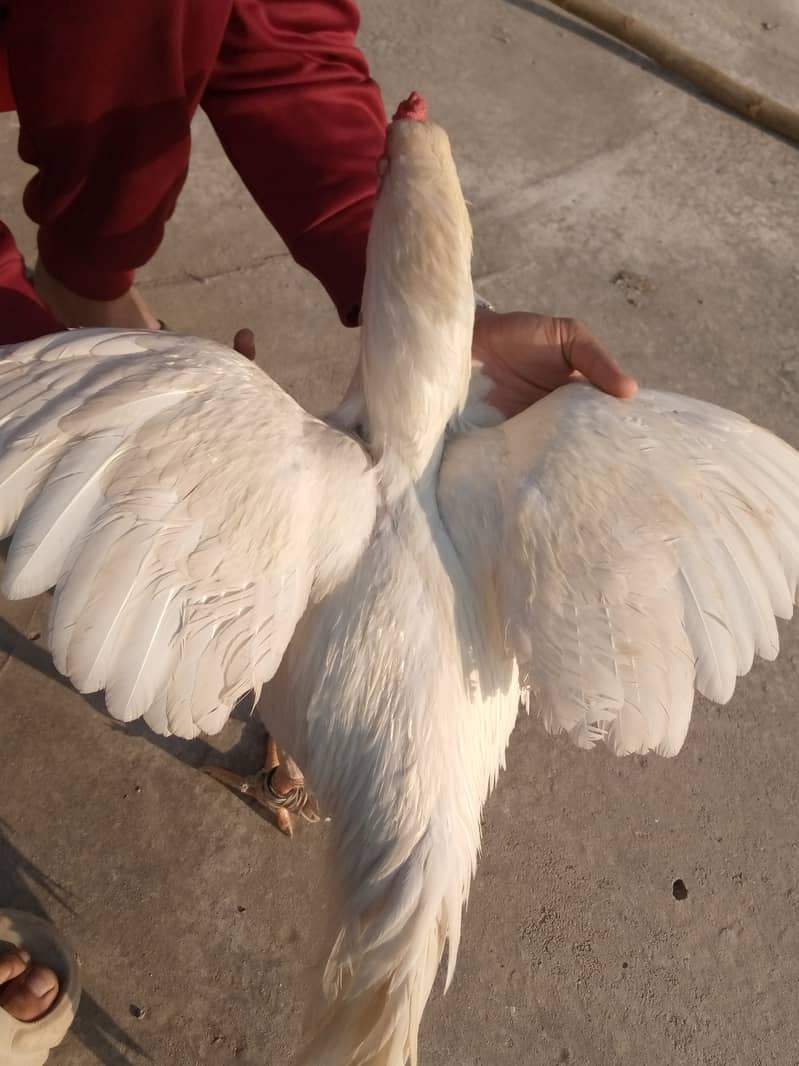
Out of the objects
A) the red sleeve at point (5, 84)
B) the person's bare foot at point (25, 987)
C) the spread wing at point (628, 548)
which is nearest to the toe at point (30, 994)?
the person's bare foot at point (25, 987)

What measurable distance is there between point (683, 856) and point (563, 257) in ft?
5.55

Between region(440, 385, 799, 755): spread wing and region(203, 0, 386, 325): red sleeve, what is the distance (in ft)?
1.80

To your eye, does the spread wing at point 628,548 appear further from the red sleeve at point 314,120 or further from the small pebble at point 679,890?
the small pebble at point 679,890

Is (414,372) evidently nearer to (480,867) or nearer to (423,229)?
(423,229)

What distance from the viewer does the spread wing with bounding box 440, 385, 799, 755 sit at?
1.09 metres

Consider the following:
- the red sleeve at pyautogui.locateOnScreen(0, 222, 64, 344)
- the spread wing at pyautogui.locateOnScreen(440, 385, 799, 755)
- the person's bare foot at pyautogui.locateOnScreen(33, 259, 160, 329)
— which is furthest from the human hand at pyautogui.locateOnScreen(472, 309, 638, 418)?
the person's bare foot at pyautogui.locateOnScreen(33, 259, 160, 329)

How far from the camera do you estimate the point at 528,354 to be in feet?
4.83

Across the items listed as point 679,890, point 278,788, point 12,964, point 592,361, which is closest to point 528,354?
point 592,361

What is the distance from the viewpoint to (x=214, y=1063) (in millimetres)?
1438

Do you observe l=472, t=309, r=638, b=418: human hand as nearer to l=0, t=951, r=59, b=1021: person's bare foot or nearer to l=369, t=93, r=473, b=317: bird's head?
l=369, t=93, r=473, b=317: bird's head

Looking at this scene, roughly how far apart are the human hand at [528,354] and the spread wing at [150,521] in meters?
0.50

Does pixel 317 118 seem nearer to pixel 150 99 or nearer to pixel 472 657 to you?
pixel 150 99

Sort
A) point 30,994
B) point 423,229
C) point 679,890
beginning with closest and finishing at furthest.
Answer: point 423,229
point 30,994
point 679,890

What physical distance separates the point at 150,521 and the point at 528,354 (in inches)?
28.5
